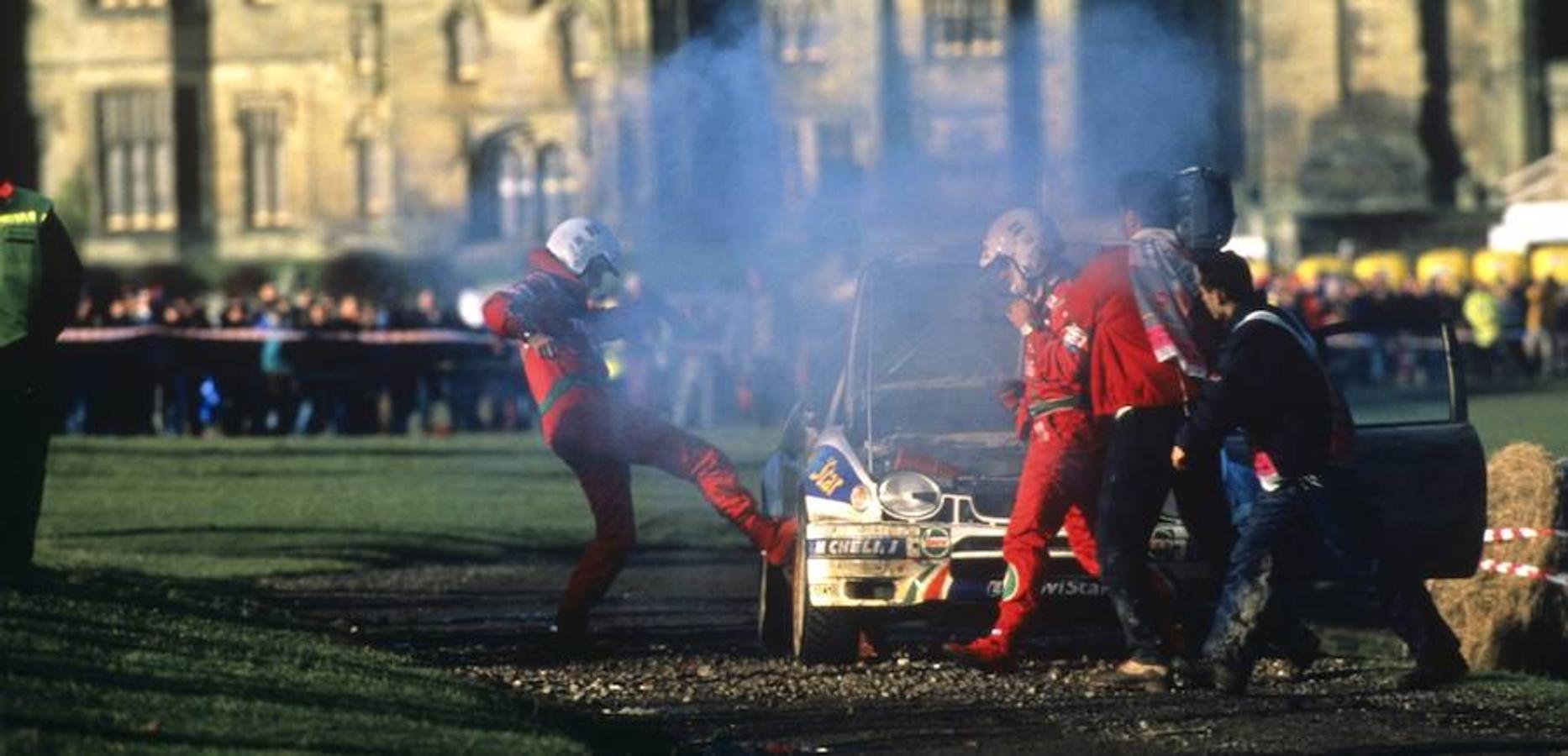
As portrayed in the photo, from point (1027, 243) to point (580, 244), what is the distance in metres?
2.03

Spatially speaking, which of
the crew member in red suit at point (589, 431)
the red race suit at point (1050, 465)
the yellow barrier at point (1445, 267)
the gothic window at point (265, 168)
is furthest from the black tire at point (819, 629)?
the gothic window at point (265, 168)

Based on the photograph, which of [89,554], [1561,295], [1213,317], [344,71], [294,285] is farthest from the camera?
[344,71]

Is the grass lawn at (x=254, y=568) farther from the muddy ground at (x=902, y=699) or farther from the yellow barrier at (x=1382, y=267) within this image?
the yellow barrier at (x=1382, y=267)

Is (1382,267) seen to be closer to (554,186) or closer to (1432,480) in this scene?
(554,186)

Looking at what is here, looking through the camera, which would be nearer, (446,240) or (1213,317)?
(1213,317)

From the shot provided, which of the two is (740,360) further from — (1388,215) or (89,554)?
(1388,215)

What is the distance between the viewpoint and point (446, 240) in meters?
76.1

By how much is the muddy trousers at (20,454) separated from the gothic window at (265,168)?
2617 inches

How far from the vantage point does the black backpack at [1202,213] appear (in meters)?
13.3

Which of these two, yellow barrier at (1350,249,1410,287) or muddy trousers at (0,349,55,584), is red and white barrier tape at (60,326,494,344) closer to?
yellow barrier at (1350,249,1410,287)

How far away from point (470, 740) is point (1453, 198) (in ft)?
222

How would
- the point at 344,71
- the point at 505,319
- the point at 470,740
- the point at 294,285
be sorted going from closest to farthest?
the point at 470,740, the point at 505,319, the point at 294,285, the point at 344,71

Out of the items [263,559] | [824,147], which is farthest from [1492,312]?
[263,559]

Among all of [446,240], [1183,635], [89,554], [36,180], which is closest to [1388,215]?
[446,240]
